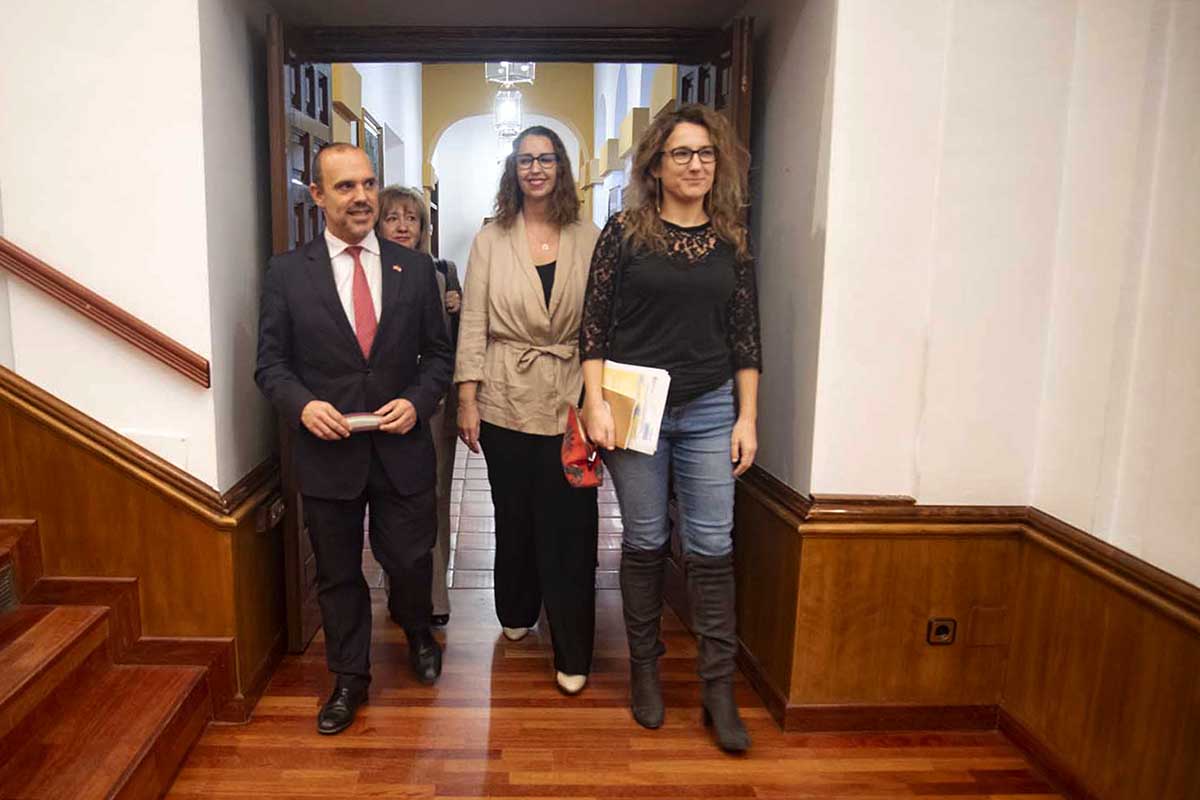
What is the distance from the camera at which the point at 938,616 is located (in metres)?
2.27

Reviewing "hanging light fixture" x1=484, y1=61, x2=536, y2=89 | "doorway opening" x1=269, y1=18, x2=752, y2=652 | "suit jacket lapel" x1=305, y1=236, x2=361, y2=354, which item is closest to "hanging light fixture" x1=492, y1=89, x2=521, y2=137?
"hanging light fixture" x1=484, y1=61, x2=536, y2=89

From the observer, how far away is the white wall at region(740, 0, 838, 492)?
2.16 m

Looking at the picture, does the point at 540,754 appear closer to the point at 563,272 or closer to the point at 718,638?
the point at 718,638

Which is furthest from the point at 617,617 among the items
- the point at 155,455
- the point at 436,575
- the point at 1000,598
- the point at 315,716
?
the point at 155,455

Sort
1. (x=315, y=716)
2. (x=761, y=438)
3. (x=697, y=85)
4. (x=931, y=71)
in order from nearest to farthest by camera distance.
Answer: (x=931, y=71) < (x=315, y=716) < (x=761, y=438) < (x=697, y=85)

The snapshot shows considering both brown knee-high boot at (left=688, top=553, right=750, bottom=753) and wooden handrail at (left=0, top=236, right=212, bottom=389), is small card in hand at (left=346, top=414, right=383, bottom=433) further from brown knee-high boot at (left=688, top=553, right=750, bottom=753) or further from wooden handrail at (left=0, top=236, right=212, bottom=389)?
brown knee-high boot at (left=688, top=553, right=750, bottom=753)

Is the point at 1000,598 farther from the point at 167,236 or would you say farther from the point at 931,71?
the point at 167,236

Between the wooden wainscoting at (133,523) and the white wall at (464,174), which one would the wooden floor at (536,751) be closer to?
the wooden wainscoting at (133,523)

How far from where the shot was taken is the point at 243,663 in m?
2.32

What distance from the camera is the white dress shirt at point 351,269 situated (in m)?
2.16

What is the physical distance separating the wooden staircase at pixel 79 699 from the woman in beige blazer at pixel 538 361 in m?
0.98

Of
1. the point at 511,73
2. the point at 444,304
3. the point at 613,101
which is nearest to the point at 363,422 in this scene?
the point at 444,304

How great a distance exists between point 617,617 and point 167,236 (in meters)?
1.94

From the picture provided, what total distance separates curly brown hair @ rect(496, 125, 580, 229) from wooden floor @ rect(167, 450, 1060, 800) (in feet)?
4.52
